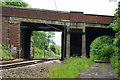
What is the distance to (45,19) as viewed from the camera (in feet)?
70.6

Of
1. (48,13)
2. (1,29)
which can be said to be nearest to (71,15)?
(48,13)

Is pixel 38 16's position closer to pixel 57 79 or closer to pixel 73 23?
pixel 73 23

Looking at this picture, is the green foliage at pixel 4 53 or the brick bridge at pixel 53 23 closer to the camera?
the green foliage at pixel 4 53

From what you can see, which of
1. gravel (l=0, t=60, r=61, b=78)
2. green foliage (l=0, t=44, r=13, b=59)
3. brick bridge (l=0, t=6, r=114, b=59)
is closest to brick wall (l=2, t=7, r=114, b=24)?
brick bridge (l=0, t=6, r=114, b=59)

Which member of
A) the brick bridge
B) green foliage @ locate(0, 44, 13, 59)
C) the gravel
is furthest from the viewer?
the brick bridge

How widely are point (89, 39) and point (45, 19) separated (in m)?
8.46

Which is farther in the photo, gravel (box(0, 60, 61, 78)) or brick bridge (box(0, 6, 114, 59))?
brick bridge (box(0, 6, 114, 59))

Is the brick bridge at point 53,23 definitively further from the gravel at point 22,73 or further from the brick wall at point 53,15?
the gravel at point 22,73

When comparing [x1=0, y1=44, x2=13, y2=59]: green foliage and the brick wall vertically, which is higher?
the brick wall

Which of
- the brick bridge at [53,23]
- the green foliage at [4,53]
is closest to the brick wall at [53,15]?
the brick bridge at [53,23]

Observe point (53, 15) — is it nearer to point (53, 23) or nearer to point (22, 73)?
point (53, 23)

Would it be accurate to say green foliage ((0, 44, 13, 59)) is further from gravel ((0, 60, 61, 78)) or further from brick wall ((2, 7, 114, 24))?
gravel ((0, 60, 61, 78))

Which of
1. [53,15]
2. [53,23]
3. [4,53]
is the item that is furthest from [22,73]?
[53,15]

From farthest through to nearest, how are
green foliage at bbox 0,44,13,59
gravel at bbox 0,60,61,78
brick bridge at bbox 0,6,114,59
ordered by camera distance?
1. brick bridge at bbox 0,6,114,59
2. green foliage at bbox 0,44,13,59
3. gravel at bbox 0,60,61,78
